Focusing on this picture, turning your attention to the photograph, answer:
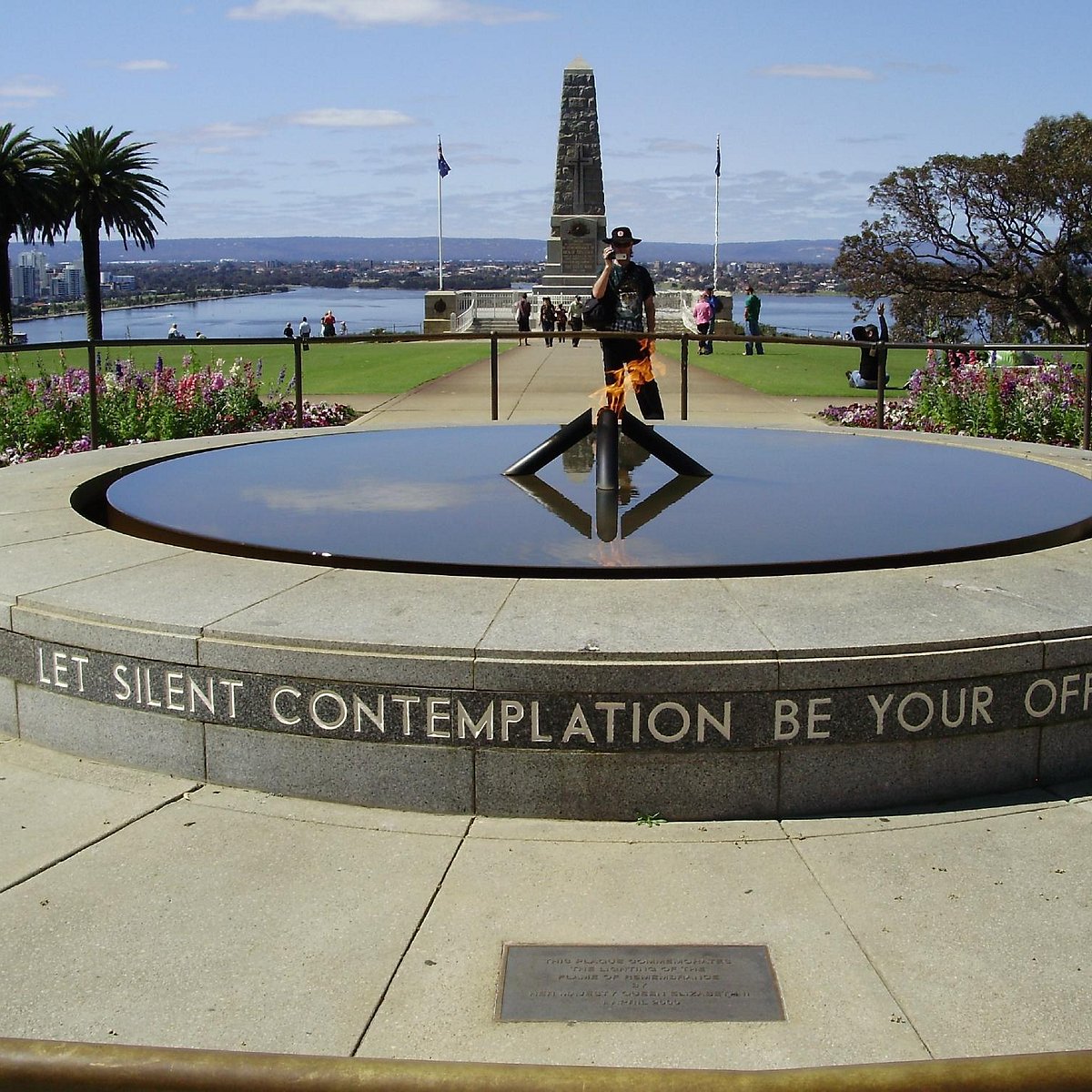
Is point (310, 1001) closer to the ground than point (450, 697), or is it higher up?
closer to the ground

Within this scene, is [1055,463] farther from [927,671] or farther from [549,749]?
[549,749]

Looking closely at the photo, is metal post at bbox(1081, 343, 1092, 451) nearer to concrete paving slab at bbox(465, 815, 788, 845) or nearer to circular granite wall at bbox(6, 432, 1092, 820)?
circular granite wall at bbox(6, 432, 1092, 820)

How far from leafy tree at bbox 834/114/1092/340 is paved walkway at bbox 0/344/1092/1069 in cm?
4735

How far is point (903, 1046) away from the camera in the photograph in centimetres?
332

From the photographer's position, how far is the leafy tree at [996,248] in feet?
162

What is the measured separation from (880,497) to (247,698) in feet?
15.6

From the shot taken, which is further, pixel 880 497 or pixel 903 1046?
pixel 880 497

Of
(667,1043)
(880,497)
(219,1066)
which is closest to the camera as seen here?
(219,1066)

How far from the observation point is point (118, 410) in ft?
49.4

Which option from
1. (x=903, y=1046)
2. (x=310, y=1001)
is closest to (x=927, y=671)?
(x=903, y=1046)

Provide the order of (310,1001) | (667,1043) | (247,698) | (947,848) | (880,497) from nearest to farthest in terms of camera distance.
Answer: (667,1043) < (310,1001) < (947,848) < (247,698) < (880,497)

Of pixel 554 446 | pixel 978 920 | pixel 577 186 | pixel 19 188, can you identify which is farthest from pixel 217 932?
pixel 577 186

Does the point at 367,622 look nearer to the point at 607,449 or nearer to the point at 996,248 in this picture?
the point at 607,449

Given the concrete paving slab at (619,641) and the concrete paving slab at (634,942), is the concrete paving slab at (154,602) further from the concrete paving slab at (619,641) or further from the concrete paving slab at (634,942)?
the concrete paving slab at (634,942)
